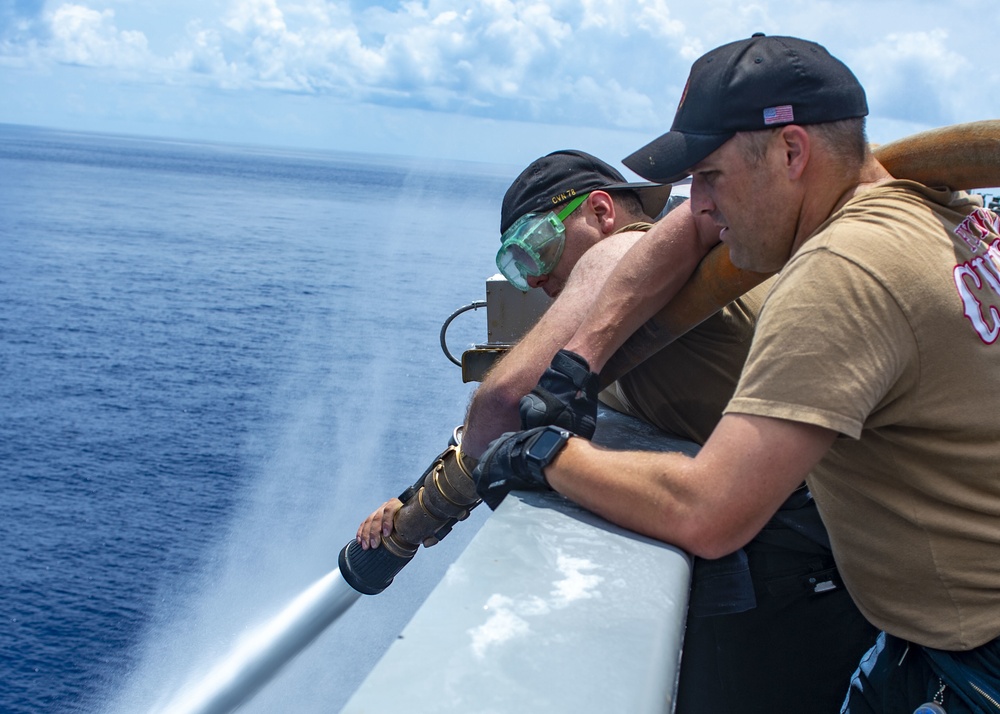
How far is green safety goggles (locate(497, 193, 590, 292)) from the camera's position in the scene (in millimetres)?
3490

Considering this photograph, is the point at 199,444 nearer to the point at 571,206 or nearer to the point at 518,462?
the point at 571,206

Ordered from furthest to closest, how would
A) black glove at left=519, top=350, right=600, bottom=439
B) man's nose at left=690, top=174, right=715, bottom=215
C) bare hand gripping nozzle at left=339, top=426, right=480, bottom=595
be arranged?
bare hand gripping nozzle at left=339, top=426, right=480, bottom=595 → black glove at left=519, top=350, right=600, bottom=439 → man's nose at left=690, top=174, right=715, bottom=215

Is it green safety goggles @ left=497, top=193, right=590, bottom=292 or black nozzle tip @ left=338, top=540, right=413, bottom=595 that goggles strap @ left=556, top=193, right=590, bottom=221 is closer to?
green safety goggles @ left=497, top=193, right=590, bottom=292

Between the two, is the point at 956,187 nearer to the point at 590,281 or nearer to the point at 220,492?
the point at 590,281

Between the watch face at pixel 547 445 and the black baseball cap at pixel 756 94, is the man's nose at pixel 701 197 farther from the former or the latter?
the watch face at pixel 547 445

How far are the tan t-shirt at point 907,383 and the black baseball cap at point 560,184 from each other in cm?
175

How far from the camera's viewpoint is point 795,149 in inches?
74.0

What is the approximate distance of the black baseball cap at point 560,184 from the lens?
11.5ft

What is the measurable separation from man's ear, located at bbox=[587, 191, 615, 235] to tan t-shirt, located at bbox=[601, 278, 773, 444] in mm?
817

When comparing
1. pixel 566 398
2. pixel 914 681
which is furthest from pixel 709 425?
pixel 914 681

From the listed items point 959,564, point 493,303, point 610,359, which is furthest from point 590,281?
point 493,303

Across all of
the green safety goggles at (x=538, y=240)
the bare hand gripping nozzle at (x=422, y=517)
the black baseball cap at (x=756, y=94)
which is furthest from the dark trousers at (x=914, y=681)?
the green safety goggles at (x=538, y=240)

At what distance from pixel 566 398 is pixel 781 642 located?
1.07 meters

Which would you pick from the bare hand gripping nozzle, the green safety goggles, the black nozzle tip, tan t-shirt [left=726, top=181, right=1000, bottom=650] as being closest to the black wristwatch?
tan t-shirt [left=726, top=181, right=1000, bottom=650]
